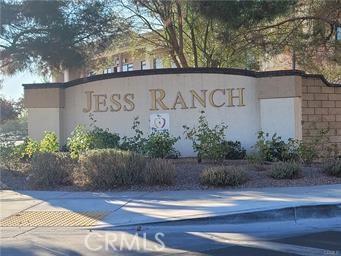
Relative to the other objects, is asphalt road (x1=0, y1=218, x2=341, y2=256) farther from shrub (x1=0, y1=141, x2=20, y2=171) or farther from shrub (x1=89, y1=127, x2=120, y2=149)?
shrub (x1=0, y1=141, x2=20, y2=171)

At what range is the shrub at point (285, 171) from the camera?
1312 cm

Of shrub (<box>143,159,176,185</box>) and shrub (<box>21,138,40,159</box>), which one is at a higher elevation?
shrub (<box>21,138,40,159</box>)

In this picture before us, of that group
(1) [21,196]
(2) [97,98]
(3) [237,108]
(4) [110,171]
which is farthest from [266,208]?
(2) [97,98]

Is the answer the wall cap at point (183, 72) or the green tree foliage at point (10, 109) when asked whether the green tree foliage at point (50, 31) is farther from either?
the green tree foliage at point (10, 109)

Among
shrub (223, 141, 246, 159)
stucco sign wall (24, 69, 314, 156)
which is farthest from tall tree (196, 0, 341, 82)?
shrub (223, 141, 246, 159)

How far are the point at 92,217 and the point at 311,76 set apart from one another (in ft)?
37.9

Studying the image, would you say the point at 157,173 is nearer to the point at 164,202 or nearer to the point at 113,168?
the point at 113,168

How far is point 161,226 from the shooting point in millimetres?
8719

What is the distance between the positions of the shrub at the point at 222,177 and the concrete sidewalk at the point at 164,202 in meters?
0.59

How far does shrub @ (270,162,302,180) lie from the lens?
13125mm

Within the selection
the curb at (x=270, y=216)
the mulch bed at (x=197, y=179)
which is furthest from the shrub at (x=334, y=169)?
the curb at (x=270, y=216)

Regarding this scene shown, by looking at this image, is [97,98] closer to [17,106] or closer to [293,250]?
[293,250]

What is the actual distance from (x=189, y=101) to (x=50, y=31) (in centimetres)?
494

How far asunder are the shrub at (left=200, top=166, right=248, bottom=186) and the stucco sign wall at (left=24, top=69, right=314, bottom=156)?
507 centimetres
